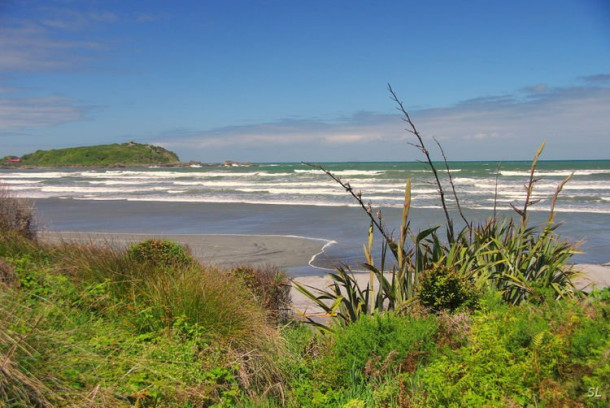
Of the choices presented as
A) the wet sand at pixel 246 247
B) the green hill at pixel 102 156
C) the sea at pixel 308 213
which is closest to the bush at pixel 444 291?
the sea at pixel 308 213

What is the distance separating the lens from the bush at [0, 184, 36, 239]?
8.41 metres

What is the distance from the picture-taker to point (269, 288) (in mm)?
6742

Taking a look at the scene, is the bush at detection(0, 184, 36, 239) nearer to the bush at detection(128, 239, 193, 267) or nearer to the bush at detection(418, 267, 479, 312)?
the bush at detection(128, 239, 193, 267)

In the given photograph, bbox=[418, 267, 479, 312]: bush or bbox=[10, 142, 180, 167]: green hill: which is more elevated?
bbox=[10, 142, 180, 167]: green hill

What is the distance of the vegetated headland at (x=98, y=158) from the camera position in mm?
118438

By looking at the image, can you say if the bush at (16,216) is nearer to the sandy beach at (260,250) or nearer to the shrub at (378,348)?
the sandy beach at (260,250)

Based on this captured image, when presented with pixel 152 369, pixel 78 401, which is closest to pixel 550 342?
pixel 152 369

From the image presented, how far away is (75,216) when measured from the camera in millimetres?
22062

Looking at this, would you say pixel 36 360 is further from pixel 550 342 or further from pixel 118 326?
pixel 550 342

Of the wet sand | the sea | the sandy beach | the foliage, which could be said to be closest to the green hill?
the sea

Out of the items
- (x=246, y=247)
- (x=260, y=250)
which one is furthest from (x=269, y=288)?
(x=246, y=247)

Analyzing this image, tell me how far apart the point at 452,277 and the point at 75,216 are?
20.2 metres

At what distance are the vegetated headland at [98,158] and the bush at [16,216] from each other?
110m

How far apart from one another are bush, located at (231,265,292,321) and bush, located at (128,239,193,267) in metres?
0.70
